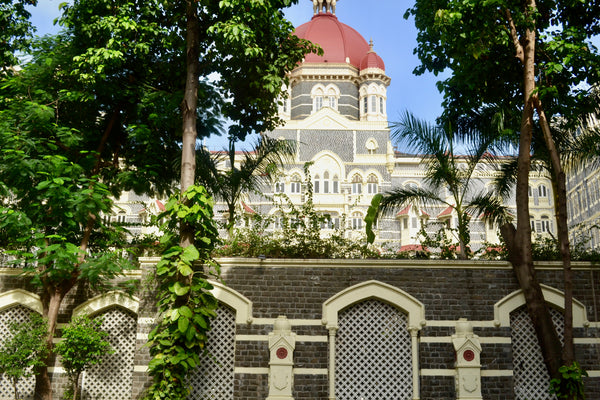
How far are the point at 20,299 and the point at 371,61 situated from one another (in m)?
42.1

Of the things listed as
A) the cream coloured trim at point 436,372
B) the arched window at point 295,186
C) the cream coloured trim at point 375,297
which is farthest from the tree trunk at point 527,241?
the arched window at point 295,186

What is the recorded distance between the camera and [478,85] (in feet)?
40.3

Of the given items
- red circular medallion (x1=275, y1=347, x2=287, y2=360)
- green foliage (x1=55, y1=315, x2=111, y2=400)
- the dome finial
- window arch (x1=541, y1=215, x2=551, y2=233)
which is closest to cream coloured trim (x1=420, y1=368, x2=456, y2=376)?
red circular medallion (x1=275, y1=347, x2=287, y2=360)

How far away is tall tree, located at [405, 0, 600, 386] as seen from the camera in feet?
34.8

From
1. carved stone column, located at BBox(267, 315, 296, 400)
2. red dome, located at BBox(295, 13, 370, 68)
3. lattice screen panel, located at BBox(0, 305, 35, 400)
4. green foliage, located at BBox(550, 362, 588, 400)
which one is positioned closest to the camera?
green foliage, located at BBox(550, 362, 588, 400)

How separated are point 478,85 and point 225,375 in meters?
7.46

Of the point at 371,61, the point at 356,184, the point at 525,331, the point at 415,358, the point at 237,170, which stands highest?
the point at 371,61

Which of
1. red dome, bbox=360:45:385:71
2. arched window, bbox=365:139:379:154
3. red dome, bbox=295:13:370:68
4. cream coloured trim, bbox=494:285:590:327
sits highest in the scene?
red dome, bbox=295:13:370:68

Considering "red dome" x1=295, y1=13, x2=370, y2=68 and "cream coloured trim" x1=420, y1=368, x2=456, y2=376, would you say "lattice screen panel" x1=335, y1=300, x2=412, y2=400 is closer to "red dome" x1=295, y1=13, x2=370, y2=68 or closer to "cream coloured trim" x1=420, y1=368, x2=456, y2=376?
"cream coloured trim" x1=420, y1=368, x2=456, y2=376

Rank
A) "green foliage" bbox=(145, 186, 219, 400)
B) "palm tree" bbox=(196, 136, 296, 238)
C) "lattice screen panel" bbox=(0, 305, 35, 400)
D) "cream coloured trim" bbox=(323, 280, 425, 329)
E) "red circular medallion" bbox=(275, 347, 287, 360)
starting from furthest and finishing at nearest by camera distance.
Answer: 1. "palm tree" bbox=(196, 136, 296, 238)
2. "lattice screen panel" bbox=(0, 305, 35, 400)
3. "cream coloured trim" bbox=(323, 280, 425, 329)
4. "red circular medallion" bbox=(275, 347, 287, 360)
5. "green foliage" bbox=(145, 186, 219, 400)

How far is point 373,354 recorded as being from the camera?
11164 mm

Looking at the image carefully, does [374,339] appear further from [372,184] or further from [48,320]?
[372,184]

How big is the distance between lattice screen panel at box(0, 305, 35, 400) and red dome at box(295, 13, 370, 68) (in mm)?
40657

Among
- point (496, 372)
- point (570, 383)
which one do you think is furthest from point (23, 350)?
point (570, 383)
